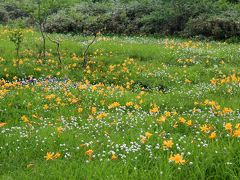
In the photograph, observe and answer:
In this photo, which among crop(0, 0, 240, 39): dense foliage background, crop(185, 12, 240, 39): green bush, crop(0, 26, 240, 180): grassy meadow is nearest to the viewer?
crop(0, 26, 240, 180): grassy meadow

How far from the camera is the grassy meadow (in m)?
5.12

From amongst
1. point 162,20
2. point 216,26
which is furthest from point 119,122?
point 162,20

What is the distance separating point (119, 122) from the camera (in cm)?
715

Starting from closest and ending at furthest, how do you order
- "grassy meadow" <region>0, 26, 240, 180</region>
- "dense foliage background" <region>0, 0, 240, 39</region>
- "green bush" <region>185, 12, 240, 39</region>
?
"grassy meadow" <region>0, 26, 240, 180</region> → "green bush" <region>185, 12, 240, 39</region> → "dense foliage background" <region>0, 0, 240, 39</region>

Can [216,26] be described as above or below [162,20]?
above

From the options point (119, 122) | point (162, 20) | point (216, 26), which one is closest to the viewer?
point (119, 122)

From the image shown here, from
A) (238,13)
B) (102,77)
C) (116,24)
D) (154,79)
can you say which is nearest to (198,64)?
(154,79)

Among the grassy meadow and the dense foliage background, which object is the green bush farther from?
the grassy meadow

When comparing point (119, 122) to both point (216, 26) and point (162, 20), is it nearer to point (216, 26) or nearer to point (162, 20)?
point (216, 26)

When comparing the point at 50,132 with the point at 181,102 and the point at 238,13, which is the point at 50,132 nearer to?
the point at 181,102

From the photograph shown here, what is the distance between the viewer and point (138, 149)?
5684 mm

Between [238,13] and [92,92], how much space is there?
15.9 metres

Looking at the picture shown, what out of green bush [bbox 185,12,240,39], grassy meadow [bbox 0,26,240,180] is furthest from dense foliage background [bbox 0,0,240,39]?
grassy meadow [bbox 0,26,240,180]

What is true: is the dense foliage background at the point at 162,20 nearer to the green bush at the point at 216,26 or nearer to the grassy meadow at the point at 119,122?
the green bush at the point at 216,26
